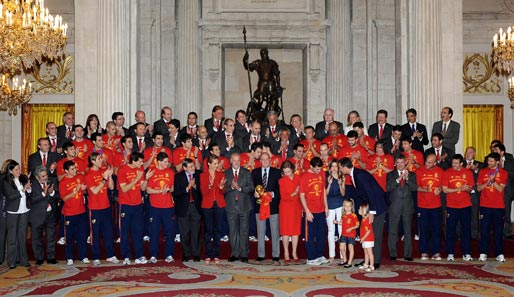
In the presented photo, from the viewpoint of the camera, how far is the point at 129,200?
1190 cm

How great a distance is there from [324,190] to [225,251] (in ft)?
6.98

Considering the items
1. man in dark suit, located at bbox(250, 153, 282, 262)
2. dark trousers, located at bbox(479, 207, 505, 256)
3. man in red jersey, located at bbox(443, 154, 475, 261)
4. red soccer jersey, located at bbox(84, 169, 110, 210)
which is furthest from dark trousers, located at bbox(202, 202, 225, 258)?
dark trousers, located at bbox(479, 207, 505, 256)

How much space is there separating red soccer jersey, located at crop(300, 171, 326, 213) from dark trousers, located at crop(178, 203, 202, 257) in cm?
179

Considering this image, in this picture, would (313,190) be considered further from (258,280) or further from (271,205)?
(258,280)

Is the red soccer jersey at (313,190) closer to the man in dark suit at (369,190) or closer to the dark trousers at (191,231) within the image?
the man in dark suit at (369,190)

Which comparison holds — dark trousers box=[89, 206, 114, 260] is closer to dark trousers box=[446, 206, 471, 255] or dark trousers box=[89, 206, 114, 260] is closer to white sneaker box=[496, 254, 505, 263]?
dark trousers box=[446, 206, 471, 255]

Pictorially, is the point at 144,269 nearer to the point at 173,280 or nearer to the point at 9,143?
the point at 173,280

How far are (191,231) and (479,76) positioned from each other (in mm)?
12146

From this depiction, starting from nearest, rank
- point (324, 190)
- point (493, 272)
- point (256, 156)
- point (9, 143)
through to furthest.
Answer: point (493, 272) < point (324, 190) < point (256, 156) < point (9, 143)

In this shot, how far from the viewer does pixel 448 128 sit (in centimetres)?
1398

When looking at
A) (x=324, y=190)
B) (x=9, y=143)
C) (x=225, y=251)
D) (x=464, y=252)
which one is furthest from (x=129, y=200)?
(x=9, y=143)

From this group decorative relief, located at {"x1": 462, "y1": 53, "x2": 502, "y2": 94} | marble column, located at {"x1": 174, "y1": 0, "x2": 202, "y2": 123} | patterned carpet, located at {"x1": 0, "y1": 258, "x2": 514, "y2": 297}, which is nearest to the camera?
patterned carpet, located at {"x1": 0, "y1": 258, "x2": 514, "y2": 297}

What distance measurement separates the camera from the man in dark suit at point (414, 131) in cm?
1399

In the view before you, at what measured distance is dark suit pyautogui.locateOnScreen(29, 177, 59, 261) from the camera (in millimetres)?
11906
